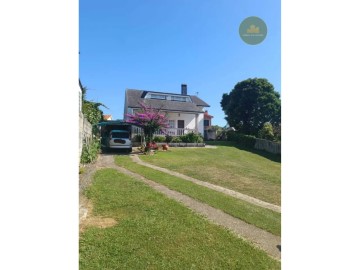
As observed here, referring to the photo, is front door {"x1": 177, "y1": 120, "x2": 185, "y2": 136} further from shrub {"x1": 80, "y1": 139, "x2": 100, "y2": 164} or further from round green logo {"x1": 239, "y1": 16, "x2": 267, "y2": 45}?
round green logo {"x1": 239, "y1": 16, "x2": 267, "y2": 45}

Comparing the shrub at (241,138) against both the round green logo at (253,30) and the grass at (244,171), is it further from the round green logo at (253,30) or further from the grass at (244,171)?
the round green logo at (253,30)

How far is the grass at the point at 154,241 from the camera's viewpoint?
2232 millimetres

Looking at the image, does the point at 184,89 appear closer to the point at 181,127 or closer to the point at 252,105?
the point at 252,105

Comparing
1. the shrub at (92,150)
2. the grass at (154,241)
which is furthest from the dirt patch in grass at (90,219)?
the shrub at (92,150)

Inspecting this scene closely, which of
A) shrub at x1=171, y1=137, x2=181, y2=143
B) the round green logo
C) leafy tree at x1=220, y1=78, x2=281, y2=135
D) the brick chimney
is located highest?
the round green logo

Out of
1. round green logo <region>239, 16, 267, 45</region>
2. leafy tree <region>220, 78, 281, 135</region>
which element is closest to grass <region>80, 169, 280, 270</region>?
leafy tree <region>220, 78, 281, 135</region>

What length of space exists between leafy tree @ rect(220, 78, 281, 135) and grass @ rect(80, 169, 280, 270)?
52.1 inches

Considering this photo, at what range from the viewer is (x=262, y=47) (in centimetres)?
240

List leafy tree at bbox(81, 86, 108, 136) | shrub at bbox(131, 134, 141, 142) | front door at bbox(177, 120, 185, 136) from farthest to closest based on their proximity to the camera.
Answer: front door at bbox(177, 120, 185, 136) → shrub at bbox(131, 134, 141, 142) → leafy tree at bbox(81, 86, 108, 136)

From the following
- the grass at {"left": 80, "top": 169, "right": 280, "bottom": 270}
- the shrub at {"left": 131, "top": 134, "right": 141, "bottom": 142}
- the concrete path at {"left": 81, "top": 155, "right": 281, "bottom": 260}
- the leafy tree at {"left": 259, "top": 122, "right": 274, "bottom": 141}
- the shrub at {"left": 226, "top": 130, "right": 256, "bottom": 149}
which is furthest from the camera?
the shrub at {"left": 131, "top": 134, "right": 141, "bottom": 142}

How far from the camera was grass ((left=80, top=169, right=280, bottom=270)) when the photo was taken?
223cm

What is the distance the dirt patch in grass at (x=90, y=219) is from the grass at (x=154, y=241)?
0.06m
